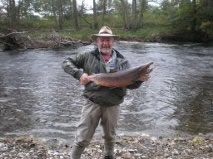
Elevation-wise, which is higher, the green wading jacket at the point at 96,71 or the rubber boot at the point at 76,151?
the green wading jacket at the point at 96,71

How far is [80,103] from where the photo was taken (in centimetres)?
1148

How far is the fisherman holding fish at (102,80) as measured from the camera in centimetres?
514

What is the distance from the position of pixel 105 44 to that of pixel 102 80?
601mm

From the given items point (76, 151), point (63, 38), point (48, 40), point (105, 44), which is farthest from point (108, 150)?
point (63, 38)

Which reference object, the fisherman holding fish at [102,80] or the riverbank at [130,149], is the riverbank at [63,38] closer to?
the riverbank at [130,149]

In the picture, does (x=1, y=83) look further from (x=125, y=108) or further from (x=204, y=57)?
(x=204, y=57)

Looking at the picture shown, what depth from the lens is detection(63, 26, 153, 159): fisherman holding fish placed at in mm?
5145

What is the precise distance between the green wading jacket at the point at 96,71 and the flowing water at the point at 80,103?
3088 millimetres

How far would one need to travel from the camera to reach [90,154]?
21.8 feet

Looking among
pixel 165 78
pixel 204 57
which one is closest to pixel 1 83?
pixel 165 78

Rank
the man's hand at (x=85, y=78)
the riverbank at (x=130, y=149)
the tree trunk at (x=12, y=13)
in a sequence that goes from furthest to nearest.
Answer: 1. the tree trunk at (x=12, y=13)
2. the riverbank at (x=130, y=149)
3. the man's hand at (x=85, y=78)

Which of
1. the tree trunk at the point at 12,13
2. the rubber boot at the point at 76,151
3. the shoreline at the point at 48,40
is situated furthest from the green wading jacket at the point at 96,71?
the tree trunk at the point at 12,13

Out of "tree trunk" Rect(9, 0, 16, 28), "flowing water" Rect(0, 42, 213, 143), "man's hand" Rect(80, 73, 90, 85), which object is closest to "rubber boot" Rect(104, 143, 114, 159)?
"man's hand" Rect(80, 73, 90, 85)

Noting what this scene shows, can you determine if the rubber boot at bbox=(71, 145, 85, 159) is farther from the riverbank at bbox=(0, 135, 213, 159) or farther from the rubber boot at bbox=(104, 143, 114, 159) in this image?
the riverbank at bbox=(0, 135, 213, 159)
